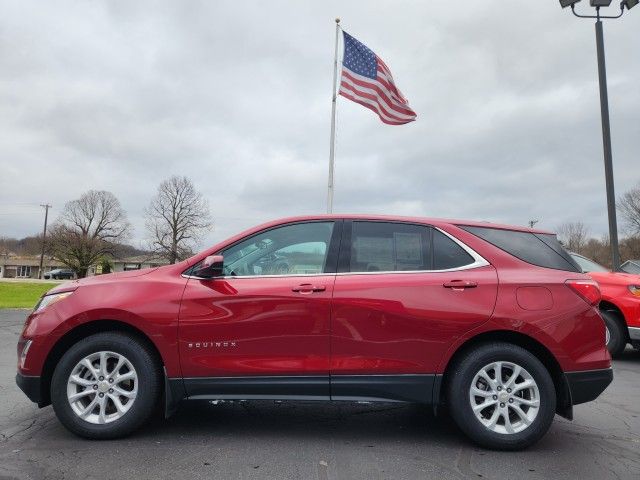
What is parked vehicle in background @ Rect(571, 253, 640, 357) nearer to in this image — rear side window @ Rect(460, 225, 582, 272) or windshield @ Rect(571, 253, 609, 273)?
windshield @ Rect(571, 253, 609, 273)

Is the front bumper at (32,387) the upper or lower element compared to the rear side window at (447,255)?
lower

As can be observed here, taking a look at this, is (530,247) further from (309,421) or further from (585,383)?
(309,421)

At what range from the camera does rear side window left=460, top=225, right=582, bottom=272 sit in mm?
4043

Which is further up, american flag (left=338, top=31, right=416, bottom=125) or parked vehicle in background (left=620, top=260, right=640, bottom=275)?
american flag (left=338, top=31, right=416, bottom=125)

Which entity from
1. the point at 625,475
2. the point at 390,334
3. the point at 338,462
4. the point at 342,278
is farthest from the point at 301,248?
the point at 625,475

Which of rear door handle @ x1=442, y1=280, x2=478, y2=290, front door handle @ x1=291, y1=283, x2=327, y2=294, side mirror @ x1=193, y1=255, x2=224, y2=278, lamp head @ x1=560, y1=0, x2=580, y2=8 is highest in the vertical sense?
lamp head @ x1=560, y1=0, x2=580, y2=8

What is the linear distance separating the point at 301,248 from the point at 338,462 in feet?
5.22

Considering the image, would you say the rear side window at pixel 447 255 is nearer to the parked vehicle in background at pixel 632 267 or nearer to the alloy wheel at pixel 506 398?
the alloy wheel at pixel 506 398

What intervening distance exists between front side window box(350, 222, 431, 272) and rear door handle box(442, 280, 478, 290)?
0.71 feet

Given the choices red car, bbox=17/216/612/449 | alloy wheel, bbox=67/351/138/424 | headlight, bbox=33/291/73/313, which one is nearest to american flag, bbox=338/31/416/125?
red car, bbox=17/216/612/449

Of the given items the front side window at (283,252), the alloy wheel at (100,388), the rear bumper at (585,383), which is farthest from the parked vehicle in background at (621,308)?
the alloy wheel at (100,388)

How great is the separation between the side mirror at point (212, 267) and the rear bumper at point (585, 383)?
8.70ft

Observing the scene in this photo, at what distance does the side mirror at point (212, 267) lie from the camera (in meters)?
3.84

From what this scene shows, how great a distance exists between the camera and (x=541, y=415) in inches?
145
